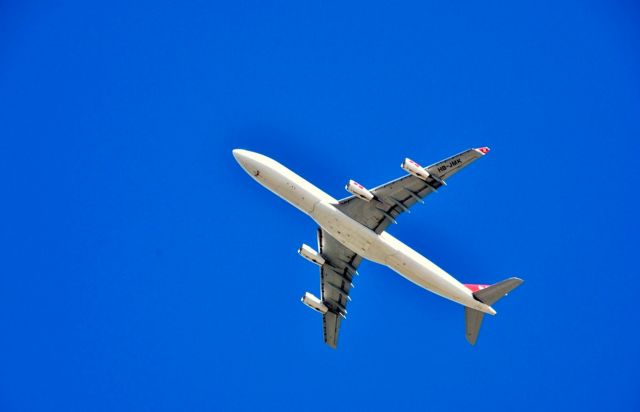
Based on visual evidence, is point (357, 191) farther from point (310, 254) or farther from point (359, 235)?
point (310, 254)

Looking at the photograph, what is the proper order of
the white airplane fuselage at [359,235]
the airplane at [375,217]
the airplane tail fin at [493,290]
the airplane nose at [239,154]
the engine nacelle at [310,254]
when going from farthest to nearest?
1. the engine nacelle at [310,254]
2. the airplane nose at [239,154]
3. the white airplane fuselage at [359,235]
4. the airplane tail fin at [493,290]
5. the airplane at [375,217]

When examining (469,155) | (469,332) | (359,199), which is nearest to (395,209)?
(359,199)

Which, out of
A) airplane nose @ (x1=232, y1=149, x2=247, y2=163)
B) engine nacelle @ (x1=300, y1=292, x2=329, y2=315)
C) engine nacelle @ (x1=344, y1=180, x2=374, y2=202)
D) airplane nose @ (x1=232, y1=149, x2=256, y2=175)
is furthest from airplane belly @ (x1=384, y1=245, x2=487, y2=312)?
airplane nose @ (x1=232, y1=149, x2=247, y2=163)

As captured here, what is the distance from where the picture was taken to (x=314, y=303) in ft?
241

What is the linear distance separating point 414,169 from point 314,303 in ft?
69.8

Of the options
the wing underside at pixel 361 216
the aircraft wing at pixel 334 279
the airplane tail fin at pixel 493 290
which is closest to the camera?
the wing underside at pixel 361 216

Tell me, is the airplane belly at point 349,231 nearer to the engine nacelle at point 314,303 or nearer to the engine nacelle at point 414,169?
the engine nacelle at point 414,169

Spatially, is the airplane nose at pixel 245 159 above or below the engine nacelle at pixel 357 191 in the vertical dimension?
above

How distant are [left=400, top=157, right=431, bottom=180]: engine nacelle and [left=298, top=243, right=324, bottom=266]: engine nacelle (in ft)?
51.4

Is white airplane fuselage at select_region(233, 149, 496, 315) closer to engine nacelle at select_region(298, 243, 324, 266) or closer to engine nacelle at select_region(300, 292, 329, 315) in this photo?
engine nacelle at select_region(298, 243, 324, 266)

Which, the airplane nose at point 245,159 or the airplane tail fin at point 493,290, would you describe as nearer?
the airplane tail fin at point 493,290

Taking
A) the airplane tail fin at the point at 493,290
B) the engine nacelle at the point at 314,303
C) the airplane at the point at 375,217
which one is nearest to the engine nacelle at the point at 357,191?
the airplane at the point at 375,217

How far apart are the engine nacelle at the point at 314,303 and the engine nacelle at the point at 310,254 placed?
15.4 feet

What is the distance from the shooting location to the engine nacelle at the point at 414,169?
58.9 meters
